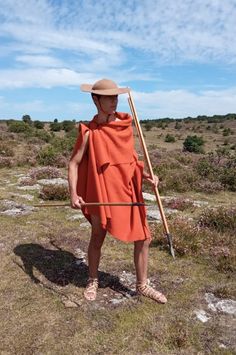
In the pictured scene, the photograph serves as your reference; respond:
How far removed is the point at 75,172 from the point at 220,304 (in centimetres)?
209

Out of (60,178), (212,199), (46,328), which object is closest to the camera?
(46,328)

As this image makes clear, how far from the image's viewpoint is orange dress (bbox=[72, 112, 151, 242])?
4.16 metres

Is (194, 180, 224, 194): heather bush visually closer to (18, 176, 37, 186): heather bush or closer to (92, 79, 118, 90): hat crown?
(18, 176, 37, 186): heather bush

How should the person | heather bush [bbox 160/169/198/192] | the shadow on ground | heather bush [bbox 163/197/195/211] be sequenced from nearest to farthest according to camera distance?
the person, the shadow on ground, heather bush [bbox 163/197/195/211], heather bush [bbox 160/169/198/192]

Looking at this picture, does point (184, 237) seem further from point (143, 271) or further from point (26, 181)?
point (26, 181)

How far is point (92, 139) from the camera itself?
13.6 ft

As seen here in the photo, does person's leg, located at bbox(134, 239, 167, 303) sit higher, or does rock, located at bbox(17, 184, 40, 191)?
person's leg, located at bbox(134, 239, 167, 303)

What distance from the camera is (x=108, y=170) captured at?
4.20 meters

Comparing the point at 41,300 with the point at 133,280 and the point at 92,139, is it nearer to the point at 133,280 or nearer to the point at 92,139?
the point at 133,280

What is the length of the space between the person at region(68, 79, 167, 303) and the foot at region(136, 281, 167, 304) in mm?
19

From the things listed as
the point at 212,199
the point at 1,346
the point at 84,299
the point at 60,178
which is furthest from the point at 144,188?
the point at 1,346

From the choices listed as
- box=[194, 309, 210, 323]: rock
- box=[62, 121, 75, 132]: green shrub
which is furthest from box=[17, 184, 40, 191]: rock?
box=[62, 121, 75, 132]: green shrub

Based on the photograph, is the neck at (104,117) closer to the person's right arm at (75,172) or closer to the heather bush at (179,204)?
the person's right arm at (75,172)

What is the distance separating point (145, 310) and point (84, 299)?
0.70m
